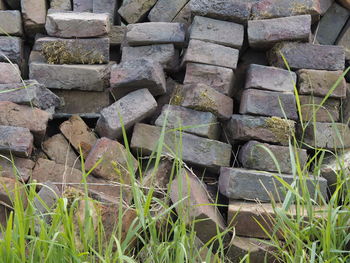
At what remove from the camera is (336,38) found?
402 cm

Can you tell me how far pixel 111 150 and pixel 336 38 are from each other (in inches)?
77.2

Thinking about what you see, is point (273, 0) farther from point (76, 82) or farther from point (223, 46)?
point (76, 82)

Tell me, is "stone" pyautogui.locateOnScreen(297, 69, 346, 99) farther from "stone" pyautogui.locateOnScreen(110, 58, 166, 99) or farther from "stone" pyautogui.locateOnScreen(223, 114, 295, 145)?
"stone" pyautogui.locateOnScreen(110, 58, 166, 99)

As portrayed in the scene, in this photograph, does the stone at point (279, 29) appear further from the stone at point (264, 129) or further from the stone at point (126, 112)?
the stone at point (126, 112)

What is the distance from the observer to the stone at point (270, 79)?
3.50 meters

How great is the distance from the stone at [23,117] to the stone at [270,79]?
4.48 ft

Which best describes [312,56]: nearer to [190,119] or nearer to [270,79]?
[270,79]

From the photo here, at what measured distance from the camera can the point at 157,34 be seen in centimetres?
375

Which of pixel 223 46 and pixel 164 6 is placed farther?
pixel 164 6

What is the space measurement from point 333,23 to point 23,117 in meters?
2.38

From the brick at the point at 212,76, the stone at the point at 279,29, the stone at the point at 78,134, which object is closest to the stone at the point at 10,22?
the stone at the point at 78,134

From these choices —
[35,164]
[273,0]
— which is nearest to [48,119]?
[35,164]

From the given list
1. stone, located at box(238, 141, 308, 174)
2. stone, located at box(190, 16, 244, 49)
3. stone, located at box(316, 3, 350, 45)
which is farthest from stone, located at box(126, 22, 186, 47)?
stone, located at box(316, 3, 350, 45)

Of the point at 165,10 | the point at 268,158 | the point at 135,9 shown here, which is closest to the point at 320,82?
the point at 268,158
